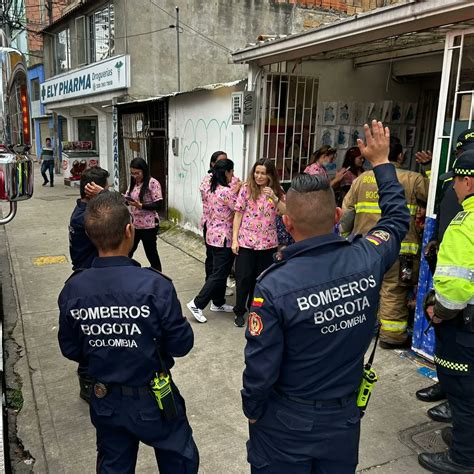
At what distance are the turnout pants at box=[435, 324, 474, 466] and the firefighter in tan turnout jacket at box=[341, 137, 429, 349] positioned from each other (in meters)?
1.64

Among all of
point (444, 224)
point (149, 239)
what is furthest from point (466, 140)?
point (149, 239)

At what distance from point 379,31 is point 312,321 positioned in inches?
127

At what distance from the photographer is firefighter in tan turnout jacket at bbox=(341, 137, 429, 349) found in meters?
4.11

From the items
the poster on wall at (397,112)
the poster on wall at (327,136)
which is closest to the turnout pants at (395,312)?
the poster on wall at (327,136)

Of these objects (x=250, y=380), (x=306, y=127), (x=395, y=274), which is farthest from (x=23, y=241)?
(x=250, y=380)

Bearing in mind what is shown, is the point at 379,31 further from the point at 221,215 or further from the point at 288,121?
the point at 288,121

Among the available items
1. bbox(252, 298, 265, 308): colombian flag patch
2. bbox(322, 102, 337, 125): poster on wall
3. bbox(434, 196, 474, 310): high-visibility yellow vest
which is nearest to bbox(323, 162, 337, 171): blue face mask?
bbox(322, 102, 337, 125): poster on wall

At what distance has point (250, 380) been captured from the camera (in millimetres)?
1770

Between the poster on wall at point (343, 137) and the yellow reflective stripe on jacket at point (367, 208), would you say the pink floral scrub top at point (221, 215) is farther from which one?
the poster on wall at point (343, 137)

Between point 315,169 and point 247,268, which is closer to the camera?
point 247,268

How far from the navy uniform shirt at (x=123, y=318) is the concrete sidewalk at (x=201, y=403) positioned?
117 centimetres

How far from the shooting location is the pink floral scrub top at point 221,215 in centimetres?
473

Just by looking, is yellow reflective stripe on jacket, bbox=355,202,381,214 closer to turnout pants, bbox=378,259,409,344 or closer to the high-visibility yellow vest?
turnout pants, bbox=378,259,409,344

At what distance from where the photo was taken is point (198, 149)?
25.6 feet
